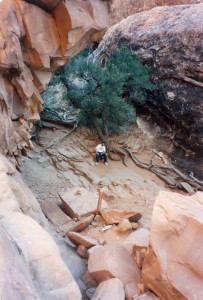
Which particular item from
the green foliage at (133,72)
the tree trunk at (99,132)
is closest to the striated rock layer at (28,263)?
the tree trunk at (99,132)

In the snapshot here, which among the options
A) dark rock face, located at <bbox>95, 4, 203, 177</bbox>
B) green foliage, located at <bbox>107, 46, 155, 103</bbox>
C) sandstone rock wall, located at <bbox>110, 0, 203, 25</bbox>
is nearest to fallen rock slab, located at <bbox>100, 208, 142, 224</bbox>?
dark rock face, located at <bbox>95, 4, 203, 177</bbox>

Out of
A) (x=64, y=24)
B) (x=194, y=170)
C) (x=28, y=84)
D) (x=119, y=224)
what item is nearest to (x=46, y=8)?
(x=64, y=24)

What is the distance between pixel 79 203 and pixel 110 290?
293 centimetres

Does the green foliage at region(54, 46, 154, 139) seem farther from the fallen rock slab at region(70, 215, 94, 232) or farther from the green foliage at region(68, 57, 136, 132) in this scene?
the fallen rock slab at region(70, 215, 94, 232)

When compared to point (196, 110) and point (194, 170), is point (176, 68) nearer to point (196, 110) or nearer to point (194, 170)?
point (196, 110)

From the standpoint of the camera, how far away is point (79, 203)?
6172mm

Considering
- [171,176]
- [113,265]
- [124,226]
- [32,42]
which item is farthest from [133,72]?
[113,265]

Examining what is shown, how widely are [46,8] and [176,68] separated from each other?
6536 mm

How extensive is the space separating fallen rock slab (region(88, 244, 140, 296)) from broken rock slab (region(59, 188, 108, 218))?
1883mm

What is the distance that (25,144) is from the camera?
692 centimetres

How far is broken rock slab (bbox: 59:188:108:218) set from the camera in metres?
5.90

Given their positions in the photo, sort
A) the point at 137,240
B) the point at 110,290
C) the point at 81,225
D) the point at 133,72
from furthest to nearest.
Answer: the point at 133,72 < the point at 81,225 < the point at 137,240 < the point at 110,290

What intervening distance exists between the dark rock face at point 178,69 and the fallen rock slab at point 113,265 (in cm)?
753

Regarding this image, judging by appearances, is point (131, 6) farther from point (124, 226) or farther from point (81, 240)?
point (81, 240)
